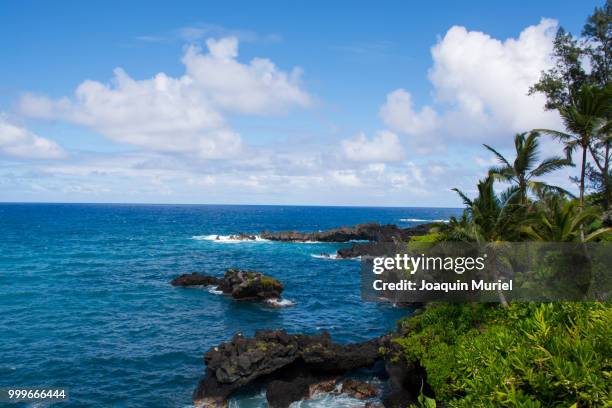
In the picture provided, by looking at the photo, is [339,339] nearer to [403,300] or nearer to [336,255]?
[403,300]

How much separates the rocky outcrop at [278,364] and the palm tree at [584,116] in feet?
51.4

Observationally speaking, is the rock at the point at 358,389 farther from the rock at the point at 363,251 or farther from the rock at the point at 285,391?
the rock at the point at 363,251

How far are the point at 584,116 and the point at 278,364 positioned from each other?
831 inches

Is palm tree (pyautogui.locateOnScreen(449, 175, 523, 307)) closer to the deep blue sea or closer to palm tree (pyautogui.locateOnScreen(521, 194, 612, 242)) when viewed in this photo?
palm tree (pyautogui.locateOnScreen(521, 194, 612, 242))

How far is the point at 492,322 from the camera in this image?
64.5 ft

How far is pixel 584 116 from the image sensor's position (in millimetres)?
22156

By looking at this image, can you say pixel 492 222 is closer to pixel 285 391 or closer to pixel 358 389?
pixel 358 389

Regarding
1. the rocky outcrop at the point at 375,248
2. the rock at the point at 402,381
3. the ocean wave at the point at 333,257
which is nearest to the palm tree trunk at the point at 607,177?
the rock at the point at 402,381

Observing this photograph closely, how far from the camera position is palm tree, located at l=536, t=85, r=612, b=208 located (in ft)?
71.2

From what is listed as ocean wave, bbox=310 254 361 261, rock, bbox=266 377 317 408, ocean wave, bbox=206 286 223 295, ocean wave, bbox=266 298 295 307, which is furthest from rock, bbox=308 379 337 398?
ocean wave, bbox=310 254 361 261

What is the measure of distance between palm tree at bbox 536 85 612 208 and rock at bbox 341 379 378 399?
14.7 metres

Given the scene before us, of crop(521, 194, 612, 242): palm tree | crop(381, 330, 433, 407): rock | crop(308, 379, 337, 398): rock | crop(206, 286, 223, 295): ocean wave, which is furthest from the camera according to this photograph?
crop(206, 286, 223, 295): ocean wave

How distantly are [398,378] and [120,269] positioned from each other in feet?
172

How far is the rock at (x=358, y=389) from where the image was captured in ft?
81.8
